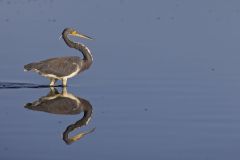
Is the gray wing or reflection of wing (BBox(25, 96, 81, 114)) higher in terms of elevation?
the gray wing

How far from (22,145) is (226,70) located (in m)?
5.84

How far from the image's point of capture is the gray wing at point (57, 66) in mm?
15414

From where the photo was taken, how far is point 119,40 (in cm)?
1938

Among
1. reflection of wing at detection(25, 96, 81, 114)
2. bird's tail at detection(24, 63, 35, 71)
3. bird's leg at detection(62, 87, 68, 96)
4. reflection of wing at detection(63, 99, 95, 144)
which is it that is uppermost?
bird's tail at detection(24, 63, 35, 71)

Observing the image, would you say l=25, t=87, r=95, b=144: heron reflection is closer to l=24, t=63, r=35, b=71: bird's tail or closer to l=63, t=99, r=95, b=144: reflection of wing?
l=63, t=99, r=95, b=144: reflection of wing

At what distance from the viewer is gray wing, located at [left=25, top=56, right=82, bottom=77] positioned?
607 inches

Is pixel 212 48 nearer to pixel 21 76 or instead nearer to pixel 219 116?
pixel 21 76

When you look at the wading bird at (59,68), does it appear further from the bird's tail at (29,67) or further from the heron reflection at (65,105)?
Result: the heron reflection at (65,105)

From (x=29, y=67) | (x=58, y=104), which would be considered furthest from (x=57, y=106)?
(x=29, y=67)

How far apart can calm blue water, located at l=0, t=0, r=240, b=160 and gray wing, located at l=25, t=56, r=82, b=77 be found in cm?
28

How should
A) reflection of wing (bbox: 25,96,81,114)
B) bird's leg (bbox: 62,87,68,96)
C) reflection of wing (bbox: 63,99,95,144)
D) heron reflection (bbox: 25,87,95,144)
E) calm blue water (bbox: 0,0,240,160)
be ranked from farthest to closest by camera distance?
bird's leg (bbox: 62,87,68,96)
reflection of wing (bbox: 25,96,81,114)
heron reflection (bbox: 25,87,95,144)
reflection of wing (bbox: 63,99,95,144)
calm blue water (bbox: 0,0,240,160)

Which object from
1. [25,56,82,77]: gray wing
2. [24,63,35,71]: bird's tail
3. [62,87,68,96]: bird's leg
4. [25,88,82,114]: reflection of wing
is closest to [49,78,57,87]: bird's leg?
[25,56,82,77]: gray wing

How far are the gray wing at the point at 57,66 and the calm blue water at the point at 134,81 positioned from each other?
0.28 meters

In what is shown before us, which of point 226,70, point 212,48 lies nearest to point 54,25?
point 212,48
